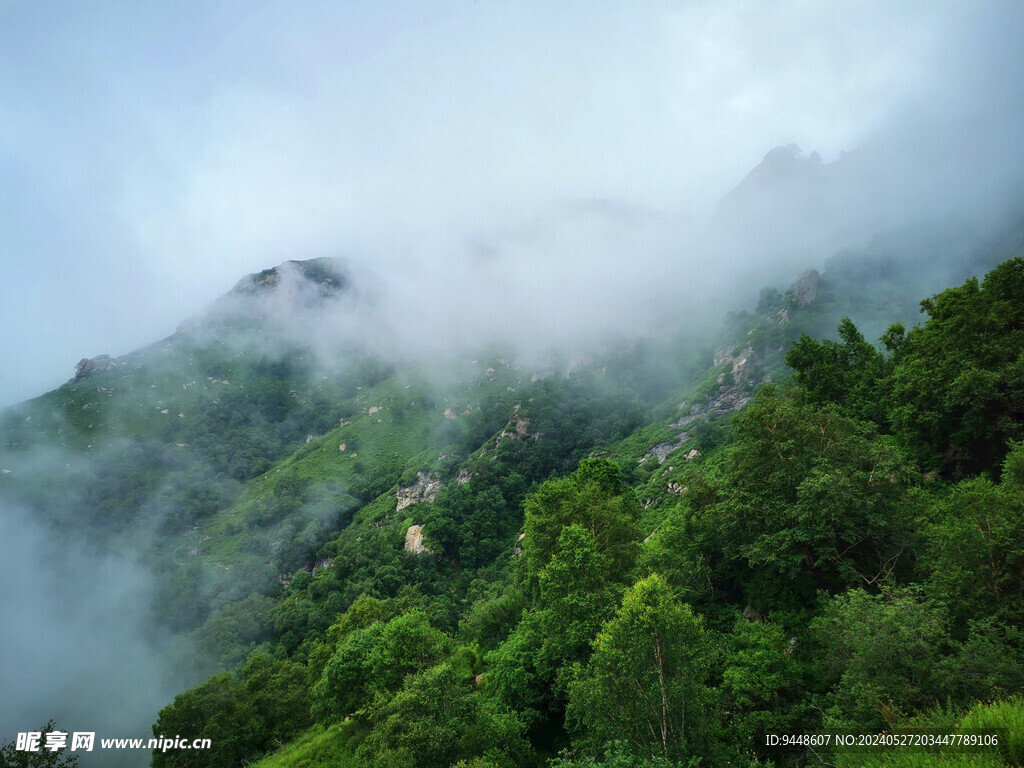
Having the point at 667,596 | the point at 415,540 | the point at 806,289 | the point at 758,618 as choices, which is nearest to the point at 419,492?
the point at 415,540

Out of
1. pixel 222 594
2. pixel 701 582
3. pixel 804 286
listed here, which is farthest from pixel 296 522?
pixel 804 286

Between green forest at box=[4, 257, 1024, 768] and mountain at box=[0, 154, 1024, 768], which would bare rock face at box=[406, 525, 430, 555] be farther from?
green forest at box=[4, 257, 1024, 768]

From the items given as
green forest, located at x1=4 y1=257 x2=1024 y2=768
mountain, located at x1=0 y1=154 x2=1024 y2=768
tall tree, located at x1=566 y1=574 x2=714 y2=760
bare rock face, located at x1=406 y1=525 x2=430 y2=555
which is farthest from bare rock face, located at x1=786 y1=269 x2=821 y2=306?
tall tree, located at x1=566 y1=574 x2=714 y2=760

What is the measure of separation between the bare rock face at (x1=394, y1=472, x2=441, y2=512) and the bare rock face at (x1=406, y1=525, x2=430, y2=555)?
15992 millimetres

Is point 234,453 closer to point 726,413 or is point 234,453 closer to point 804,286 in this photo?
point 726,413

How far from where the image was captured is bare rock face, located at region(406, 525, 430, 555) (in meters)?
107

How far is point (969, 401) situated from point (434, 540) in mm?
100365

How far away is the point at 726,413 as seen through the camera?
111m

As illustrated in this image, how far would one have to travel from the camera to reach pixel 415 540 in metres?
110

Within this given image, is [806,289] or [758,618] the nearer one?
[758,618]

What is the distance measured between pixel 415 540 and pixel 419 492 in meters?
26.0

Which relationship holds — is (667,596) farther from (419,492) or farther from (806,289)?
(806,289)

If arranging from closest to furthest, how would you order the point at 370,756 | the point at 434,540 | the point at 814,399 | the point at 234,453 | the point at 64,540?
1. the point at 370,756
2. the point at 814,399
3. the point at 434,540
4. the point at 64,540
5. the point at 234,453

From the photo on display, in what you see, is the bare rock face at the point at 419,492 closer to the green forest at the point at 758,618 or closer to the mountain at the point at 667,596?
the mountain at the point at 667,596
